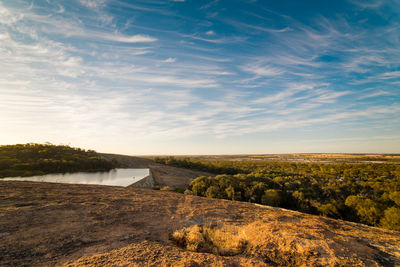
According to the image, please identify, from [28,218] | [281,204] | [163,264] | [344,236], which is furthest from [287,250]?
[281,204]

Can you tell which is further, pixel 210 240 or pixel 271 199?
pixel 271 199

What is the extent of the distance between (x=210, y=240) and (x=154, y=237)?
1450 mm

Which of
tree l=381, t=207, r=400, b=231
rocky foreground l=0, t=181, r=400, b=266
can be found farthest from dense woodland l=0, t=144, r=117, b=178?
tree l=381, t=207, r=400, b=231

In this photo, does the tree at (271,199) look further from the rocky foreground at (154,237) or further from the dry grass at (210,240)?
the dry grass at (210,240)

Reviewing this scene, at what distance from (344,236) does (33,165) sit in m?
23.5

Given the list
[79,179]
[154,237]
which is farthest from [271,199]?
[79,179]

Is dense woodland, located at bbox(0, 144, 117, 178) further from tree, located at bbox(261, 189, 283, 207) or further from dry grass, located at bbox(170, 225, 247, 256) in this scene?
tree, located at bbox(261, 189, 283, 207)

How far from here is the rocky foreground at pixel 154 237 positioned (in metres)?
3.10

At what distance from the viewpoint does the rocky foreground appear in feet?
10.2

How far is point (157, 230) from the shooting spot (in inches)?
179

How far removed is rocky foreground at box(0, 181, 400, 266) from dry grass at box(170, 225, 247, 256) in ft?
0.48

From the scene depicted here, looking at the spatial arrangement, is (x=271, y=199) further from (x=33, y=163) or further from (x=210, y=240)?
(x=33, y=163)

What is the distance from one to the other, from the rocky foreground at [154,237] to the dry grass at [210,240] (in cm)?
15

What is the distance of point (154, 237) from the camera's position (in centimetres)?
408
